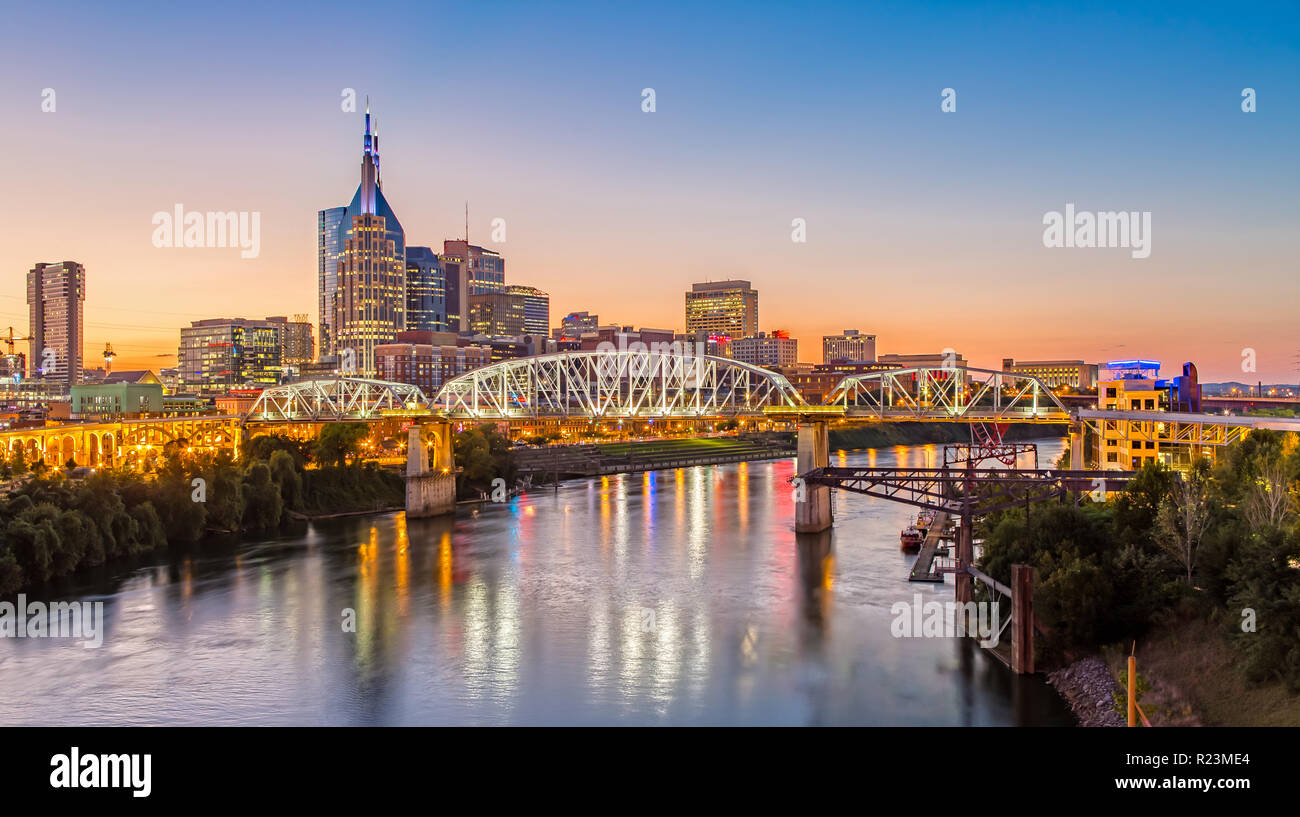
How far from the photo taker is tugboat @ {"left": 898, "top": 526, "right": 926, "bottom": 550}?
4234cm

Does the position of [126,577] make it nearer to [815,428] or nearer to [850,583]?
[850,583]

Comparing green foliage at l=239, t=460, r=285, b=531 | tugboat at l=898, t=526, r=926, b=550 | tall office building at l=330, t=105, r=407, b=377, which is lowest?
tugboat at l=898, t=526, r=926, b=550

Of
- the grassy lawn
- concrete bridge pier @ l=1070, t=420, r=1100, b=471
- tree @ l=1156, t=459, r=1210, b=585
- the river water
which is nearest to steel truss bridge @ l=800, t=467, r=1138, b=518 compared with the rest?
tree @ l=1156, t=459, r=1210, b=585

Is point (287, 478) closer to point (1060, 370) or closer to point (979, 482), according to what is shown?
point (979, 482)

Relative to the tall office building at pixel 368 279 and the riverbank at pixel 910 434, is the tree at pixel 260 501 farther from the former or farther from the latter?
the tall office building at pixel 368 279

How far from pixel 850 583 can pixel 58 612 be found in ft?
92.8

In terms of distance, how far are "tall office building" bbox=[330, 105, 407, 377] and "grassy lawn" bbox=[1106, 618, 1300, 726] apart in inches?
7163

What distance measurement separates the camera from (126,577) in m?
37.6

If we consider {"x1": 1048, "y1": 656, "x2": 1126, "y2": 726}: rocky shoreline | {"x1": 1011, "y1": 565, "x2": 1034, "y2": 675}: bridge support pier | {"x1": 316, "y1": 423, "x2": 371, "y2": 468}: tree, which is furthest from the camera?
{"x1": 316, "y1": 423, "x2": 371, "y2": 468}: tree

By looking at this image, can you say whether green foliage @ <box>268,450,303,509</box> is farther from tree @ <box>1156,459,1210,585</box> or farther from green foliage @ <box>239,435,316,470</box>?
tree @ <box>1156,459,1210,585</box>

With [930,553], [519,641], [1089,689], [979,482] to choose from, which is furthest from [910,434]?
[1089,689]

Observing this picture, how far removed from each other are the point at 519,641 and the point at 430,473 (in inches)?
1318

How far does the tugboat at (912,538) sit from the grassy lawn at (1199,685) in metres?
20.3
